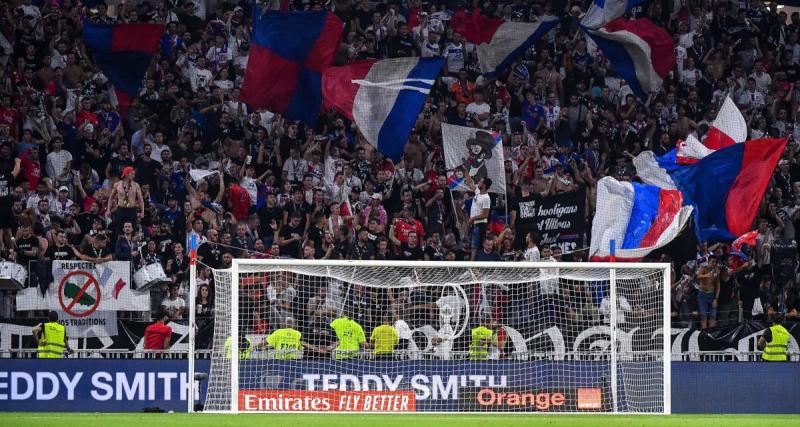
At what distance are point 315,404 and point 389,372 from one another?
4.13 feet

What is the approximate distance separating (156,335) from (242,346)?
1.76 m

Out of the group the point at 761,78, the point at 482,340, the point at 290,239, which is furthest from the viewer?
the point at 761,78

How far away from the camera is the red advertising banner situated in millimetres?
18109

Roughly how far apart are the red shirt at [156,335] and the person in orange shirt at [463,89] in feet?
27.2

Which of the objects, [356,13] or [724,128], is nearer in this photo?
[724,128]

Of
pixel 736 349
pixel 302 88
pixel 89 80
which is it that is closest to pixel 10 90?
pixel 89 80

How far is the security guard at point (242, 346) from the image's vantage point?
18.1 metres

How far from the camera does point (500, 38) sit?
2575 cm

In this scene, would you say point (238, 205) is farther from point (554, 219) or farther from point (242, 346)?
point (554, 219)

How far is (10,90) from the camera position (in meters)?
24.0

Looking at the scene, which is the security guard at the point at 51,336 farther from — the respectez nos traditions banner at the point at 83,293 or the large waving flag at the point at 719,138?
the large waving flag at the point at 719,138

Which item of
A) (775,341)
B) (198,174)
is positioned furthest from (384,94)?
(775,341)

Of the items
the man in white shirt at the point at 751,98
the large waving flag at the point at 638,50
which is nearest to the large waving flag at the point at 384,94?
the large waving flag at the point at 638,50

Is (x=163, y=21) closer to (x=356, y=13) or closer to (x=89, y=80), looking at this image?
(x=89, y=80)
